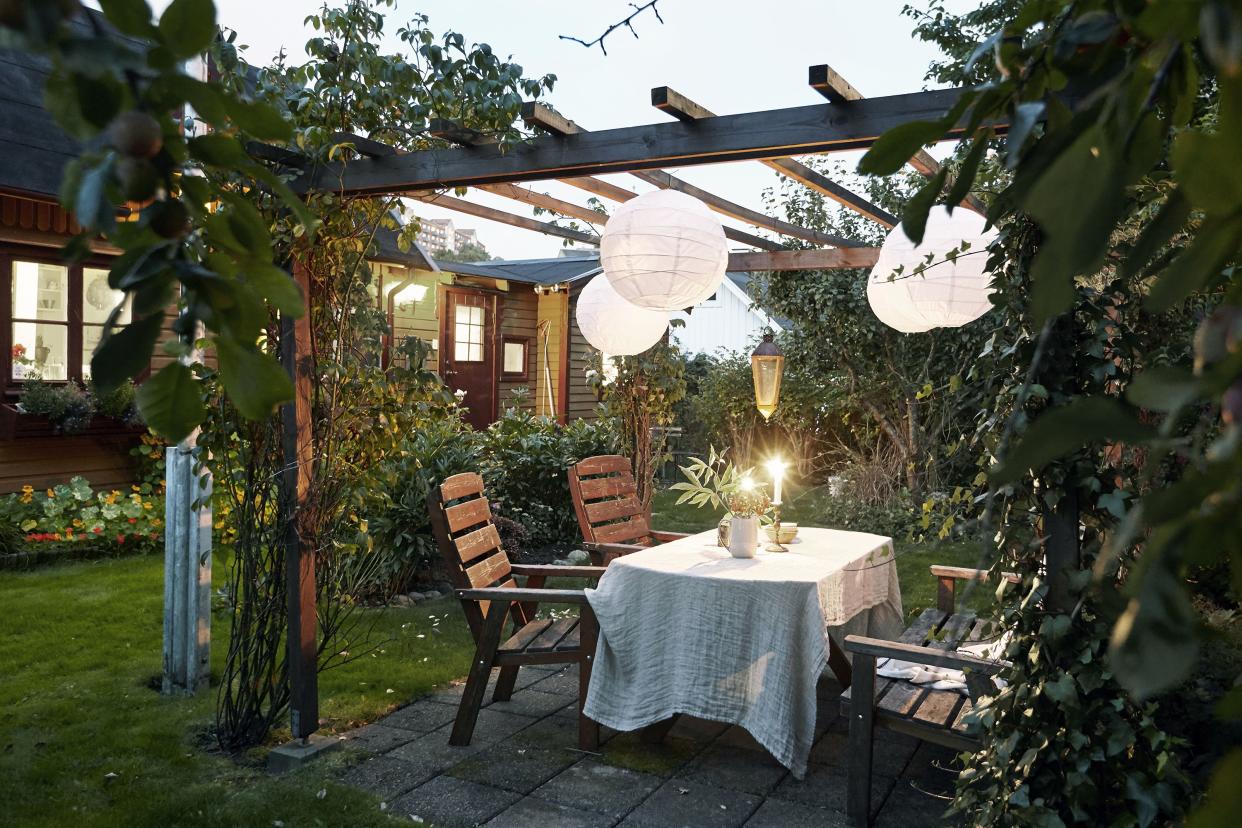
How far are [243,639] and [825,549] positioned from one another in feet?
7.92

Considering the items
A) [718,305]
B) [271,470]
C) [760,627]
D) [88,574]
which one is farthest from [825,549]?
[718,305]

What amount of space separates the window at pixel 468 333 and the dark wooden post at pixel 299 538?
8.96 meters

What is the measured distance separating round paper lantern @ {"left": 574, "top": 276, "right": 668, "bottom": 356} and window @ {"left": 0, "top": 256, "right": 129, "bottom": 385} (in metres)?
3.89

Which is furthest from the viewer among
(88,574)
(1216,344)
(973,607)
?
(88,574)

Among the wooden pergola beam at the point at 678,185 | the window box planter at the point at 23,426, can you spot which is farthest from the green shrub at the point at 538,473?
the window box planter at the point at 23,426

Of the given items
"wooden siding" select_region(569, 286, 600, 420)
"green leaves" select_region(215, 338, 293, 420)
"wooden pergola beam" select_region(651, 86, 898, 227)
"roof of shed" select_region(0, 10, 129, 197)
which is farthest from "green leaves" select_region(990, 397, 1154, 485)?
"wooden siding" select_region(569, 286, 600, 420)

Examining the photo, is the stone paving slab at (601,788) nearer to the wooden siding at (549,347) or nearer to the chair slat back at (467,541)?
the chair slat back at (467,541)

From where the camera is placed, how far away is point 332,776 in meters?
Result: 3.38

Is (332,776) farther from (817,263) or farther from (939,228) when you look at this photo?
(817,263)

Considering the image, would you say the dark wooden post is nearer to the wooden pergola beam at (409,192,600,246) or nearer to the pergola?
the pergola

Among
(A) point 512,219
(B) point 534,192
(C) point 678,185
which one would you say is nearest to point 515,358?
(A) point 512,219

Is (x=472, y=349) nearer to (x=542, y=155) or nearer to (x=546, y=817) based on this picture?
(x=542, y=155)

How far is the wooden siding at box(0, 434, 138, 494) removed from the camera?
725 centimetres

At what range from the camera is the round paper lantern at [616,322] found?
5551 millimetres
